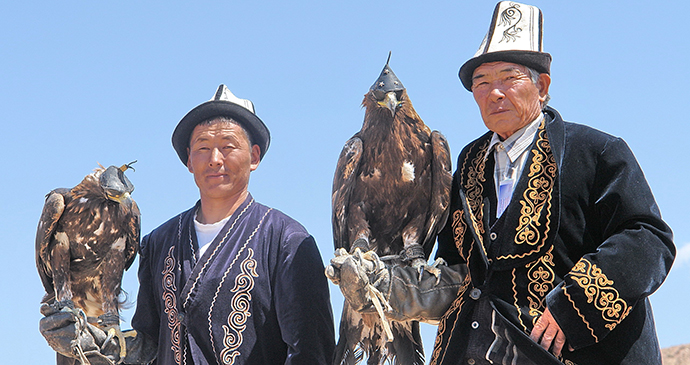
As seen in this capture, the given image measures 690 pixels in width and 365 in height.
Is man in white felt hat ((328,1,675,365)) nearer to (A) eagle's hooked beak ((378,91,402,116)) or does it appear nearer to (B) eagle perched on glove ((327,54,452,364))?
(B) eagle perched on glove ((327,54,452,364))

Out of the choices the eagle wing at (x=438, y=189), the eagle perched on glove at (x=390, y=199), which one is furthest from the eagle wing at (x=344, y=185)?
the eagle wing at (x=438, y=189)

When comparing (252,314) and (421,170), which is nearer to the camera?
(252,314)

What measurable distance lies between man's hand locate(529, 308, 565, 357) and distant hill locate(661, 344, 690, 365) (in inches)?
338

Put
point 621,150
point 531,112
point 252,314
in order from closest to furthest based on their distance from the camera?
point 621,150 < point 531,112 < point 252,314

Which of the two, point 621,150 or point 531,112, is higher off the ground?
point 531,112

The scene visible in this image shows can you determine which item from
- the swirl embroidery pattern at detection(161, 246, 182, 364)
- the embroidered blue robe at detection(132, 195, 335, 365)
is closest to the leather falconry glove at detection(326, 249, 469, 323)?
the embroidered blue robe at detection(132, 195, 335, 365)

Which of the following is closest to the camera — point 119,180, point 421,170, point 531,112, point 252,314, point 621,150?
point 621,150

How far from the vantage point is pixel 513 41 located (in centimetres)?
397

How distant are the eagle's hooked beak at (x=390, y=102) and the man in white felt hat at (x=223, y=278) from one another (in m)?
0.75

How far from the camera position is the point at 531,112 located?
12.8 ft

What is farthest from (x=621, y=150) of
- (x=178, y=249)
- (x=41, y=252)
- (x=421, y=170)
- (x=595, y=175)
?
(x=41, y=252)

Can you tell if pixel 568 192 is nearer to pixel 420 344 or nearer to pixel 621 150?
pixel 621 150

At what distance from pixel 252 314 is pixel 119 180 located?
137cm

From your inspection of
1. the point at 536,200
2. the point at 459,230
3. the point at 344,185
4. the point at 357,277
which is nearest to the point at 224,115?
the point at 344,185
